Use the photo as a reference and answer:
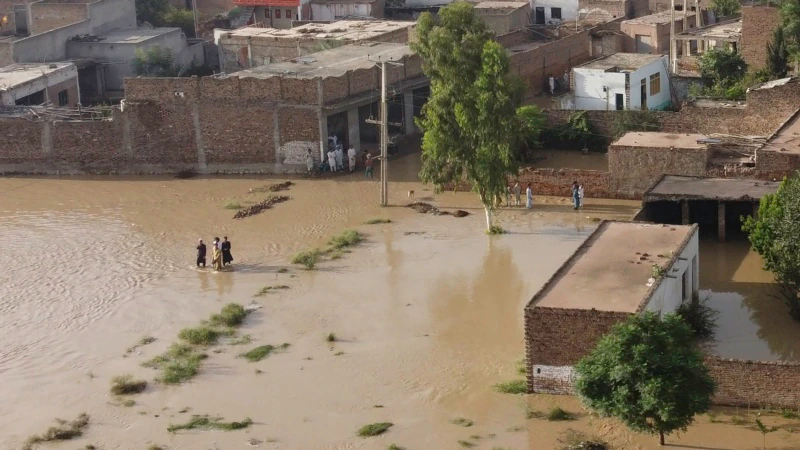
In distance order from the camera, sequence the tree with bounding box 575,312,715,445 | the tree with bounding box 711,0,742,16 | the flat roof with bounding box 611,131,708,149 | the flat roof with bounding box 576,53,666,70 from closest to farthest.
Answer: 1. the tree with bounding box 575,312,715,445
2. the flat roof with bounding box 611,131,708,149
3. the flat roof with bounding box 576,53,666,70
4. the tree with bounding box 711,0,742,16

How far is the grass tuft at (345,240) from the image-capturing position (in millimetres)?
30078

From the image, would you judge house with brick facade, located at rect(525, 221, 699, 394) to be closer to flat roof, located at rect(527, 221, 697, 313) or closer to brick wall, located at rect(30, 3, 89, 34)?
flat roof, located at rect(527, 221, 697, 313)

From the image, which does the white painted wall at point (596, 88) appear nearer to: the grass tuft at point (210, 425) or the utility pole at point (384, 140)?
the utility pole at point (384, 140)

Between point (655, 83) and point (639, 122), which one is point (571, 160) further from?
point (655, 83)

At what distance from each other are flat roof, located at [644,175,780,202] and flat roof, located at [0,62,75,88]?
20154 mm

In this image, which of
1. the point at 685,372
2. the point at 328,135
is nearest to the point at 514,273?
the point at 685,372

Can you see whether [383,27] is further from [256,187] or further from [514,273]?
[514,273]

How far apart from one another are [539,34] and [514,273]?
73.9 feet

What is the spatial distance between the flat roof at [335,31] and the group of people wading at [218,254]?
17.4 m

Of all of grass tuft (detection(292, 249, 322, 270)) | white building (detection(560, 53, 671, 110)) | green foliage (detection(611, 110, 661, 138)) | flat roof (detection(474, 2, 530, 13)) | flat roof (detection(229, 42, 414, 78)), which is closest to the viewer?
grass tuft (detection(292, 249, 322, 270))

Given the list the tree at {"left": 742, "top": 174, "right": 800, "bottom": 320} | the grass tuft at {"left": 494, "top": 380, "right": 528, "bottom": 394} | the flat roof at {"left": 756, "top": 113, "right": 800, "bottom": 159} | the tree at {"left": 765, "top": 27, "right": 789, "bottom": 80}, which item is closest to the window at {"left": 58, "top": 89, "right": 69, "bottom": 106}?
the tree at {"left": 765, "top": 27, "right": 789, "bottom": 80}

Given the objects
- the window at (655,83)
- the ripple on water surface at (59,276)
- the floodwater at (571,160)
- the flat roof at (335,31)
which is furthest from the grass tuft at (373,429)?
the flat roof at (335,31)

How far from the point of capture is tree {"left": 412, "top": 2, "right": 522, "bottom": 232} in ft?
Answer: 96.5

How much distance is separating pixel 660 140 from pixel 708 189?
3430 millimetres
